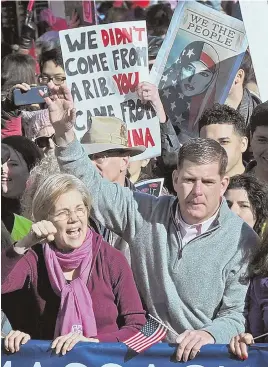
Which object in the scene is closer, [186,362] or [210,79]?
[186,362]

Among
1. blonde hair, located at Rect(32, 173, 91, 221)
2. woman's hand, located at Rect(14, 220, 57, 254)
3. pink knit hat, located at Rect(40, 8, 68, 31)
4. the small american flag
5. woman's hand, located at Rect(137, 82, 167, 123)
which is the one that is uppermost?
pink knit hat, located at Rect(40, 8, 68, 31)

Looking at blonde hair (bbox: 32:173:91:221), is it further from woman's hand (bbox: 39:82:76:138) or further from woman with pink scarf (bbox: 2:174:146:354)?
woman's hand (bbox: 39:82:76:138)

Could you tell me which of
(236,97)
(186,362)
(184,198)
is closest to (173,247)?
(184,198)

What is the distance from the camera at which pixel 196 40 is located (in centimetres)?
576

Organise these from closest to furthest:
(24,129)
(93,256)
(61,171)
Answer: (93,256), (61,171), (24,129)

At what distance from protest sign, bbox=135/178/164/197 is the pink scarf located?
1.31 m

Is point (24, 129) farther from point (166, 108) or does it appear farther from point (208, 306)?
point (208, 306)

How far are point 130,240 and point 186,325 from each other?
18.8 inches

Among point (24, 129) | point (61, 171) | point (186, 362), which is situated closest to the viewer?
point (186, 362)

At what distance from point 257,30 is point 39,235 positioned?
5.19 feet

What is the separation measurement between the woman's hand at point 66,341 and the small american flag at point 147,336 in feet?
0.50

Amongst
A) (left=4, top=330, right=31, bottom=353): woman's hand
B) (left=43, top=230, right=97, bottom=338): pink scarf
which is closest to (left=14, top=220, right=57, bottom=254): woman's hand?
(left=43, top=230, right=97, bottom=338): pink scarf

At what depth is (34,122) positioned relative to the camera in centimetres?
631

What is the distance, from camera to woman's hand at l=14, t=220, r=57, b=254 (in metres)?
3.95
